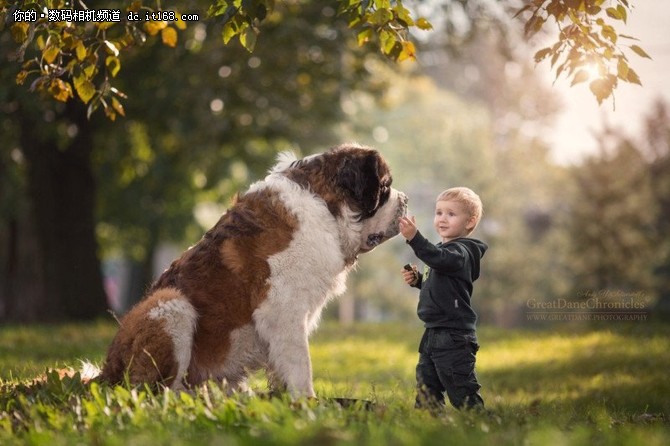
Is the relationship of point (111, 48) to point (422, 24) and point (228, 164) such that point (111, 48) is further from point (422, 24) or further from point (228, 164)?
point (228, 164)

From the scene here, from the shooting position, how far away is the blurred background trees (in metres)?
13.8

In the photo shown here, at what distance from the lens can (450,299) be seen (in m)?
5.75

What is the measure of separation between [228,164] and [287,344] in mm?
12367

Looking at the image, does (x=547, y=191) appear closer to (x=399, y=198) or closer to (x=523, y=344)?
(x=523, y=344)

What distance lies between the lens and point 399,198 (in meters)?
6.11

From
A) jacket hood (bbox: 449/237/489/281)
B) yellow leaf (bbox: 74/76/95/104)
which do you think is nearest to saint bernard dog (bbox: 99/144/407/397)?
jacket hood (bbox: 449/237/489/281)

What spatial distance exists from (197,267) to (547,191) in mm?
33284

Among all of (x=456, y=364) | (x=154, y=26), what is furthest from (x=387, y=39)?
(x=456, y=364)

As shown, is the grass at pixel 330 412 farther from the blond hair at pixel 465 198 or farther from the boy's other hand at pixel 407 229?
the blond hair at pixel 465 198

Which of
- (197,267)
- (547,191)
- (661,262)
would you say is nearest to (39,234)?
(197,267)

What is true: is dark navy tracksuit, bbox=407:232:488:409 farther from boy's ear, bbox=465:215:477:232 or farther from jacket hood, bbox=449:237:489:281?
boy's ear, bbox=465:215:477:232

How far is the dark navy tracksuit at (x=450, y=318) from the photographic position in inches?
221

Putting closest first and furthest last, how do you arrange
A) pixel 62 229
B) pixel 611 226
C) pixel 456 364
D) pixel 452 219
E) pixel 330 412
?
1. pixel 330 412
2. pixel 456 364
3. pixel 452 219
4. pixel 62 229
5. pixel 611 226

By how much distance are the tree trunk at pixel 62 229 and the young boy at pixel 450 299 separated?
9759 mm
